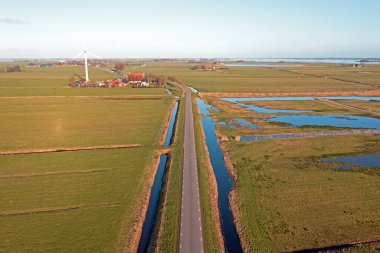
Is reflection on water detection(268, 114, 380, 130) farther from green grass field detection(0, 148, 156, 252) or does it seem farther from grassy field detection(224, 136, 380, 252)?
green grass field detection(0, 148, 156, 252)

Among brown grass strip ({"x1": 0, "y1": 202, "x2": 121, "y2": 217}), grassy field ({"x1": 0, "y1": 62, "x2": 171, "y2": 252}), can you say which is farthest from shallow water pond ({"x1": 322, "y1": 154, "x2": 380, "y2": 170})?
brown grass strip ({"x1": 0, "y1": 202, "x2": 121, "y2": 217})

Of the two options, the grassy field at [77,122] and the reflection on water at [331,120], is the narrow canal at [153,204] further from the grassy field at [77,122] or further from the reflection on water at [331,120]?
the reflection on water at [331,120]

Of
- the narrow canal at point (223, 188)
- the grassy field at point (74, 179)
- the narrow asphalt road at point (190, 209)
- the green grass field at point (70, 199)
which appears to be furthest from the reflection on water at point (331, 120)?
the green grass field at point (70, 199)

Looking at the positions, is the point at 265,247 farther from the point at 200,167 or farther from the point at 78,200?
the point at 78,200

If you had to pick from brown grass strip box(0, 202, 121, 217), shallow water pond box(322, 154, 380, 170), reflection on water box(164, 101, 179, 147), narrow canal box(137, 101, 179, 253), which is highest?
reflection on water box(164, 101, 179, 147)

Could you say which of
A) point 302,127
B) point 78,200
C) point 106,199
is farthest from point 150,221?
point 302,127

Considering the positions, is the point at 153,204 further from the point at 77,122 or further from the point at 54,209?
the point at 77,122

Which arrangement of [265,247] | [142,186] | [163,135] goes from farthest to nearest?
1. [163,135]
2. [142,186]
3. [265,247]

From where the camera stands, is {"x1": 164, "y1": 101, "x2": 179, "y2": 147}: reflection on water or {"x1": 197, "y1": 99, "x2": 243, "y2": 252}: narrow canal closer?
{"x1": 197, "y1": 99, "x2": 243, "y2": 252}: narrow canal
